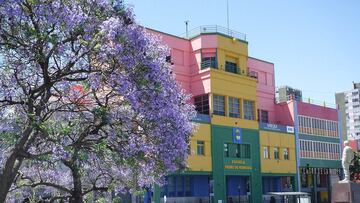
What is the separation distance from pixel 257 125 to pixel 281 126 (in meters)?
5.41

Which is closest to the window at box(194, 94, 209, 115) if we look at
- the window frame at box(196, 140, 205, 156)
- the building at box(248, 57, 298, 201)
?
the window frame at box(196, 140, 205, 156)

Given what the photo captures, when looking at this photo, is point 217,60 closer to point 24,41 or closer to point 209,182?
point 209,182

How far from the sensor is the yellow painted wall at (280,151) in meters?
56.4

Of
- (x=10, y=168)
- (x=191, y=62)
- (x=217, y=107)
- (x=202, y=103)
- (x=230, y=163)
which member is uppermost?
(x=191, y=62)

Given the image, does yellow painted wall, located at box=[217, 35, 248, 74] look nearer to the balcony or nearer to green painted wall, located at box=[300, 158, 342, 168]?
the balcony

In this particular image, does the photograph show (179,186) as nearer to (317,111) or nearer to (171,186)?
(171,186)

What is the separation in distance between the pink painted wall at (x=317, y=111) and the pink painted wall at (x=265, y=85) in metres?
3.21

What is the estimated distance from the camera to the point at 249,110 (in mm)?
55375

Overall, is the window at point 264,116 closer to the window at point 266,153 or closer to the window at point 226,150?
the window at point 266,153

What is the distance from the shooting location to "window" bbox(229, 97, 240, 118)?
173 ft

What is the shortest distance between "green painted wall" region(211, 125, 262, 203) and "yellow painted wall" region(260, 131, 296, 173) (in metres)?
1.30

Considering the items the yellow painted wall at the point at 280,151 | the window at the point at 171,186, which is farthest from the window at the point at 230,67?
the window at the point at 171,186

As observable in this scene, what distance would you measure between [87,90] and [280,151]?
160 feet

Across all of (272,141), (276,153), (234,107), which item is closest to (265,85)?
(272,141)
